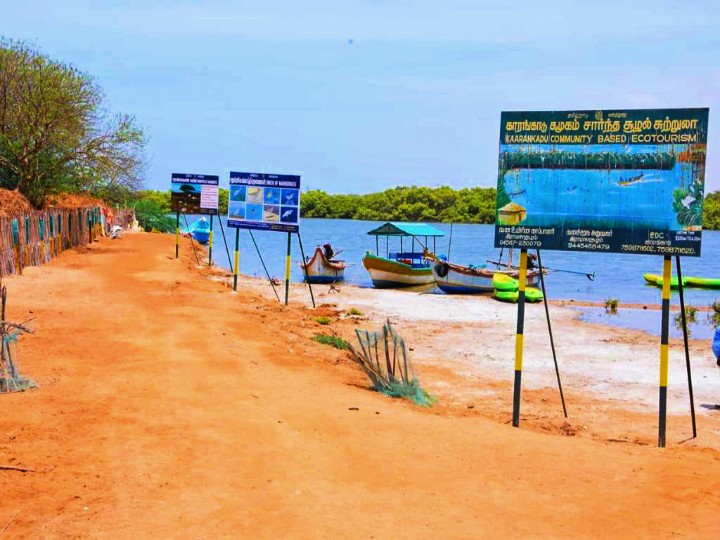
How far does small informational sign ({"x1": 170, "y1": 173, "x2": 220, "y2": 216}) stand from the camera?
33125 millimetres

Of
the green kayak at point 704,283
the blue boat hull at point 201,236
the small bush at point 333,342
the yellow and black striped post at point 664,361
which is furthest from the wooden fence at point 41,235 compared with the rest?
the green kayak at point 704,283

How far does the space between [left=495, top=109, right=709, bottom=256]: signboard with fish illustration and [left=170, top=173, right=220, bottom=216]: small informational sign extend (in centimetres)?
2336

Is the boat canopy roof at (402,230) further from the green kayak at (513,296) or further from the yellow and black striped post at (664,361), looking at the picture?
the yellow and black striped post at (664,361)

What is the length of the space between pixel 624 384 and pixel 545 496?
9.11m

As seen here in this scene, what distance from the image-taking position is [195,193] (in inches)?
1355

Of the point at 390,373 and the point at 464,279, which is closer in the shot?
the point at 390,373

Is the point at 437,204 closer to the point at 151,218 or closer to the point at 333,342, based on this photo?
the point at 151,218

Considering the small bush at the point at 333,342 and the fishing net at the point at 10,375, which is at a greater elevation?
the fishing net at the point at 10,375

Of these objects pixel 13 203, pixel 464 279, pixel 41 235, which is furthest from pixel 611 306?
pixel 13 203

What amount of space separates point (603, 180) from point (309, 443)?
16.0 ft

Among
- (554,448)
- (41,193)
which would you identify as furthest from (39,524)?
(41,193)

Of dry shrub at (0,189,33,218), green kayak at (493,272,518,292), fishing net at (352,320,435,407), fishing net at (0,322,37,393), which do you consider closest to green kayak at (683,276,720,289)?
green kayak at (493,272,518,292)

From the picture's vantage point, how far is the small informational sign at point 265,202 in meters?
24.2

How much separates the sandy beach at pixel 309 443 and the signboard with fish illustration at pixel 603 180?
2536 millimetres
